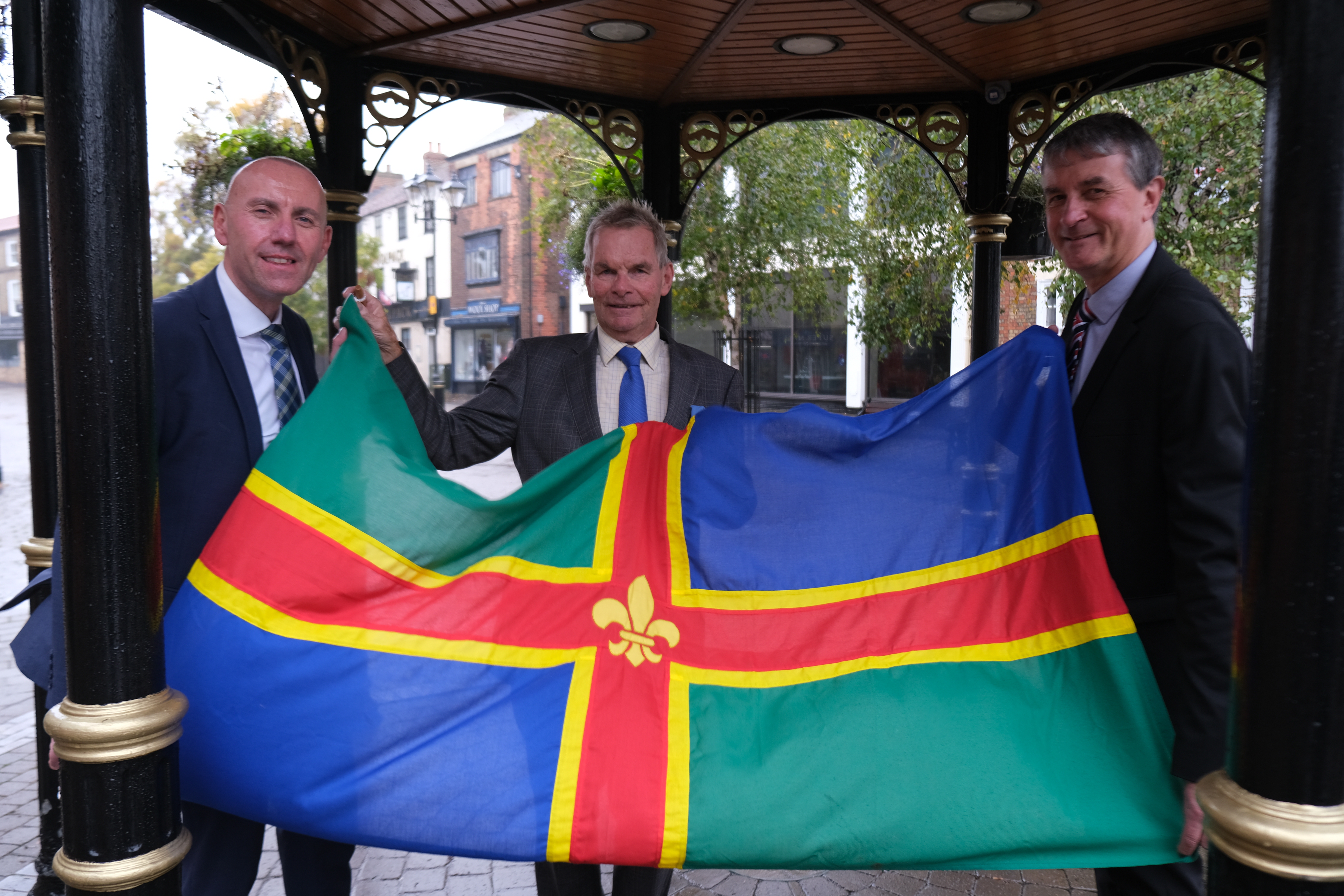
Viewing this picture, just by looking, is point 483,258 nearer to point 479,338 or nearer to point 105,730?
point 479,338

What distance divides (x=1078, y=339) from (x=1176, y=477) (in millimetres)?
559

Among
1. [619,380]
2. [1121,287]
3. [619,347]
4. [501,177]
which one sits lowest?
[619,380]

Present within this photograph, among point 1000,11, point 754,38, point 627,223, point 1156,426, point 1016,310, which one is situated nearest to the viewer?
point 1156,426

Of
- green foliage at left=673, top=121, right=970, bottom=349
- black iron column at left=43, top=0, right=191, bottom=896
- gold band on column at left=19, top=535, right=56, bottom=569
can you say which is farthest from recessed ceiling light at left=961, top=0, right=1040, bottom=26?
green foliage at left=673, top=121, right=970, bottom=349

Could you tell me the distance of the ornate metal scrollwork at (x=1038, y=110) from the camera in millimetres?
5090

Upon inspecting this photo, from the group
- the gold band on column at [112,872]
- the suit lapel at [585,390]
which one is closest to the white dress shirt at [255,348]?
the suit lapel at [585,390]

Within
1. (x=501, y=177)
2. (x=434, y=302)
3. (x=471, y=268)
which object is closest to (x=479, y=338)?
(x=434, y=302)

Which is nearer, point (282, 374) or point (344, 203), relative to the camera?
point (282, 374)

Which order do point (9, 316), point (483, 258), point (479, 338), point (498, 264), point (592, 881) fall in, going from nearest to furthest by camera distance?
point (592, 881) → point (9, 316) → point (498, 264) → point (483, 258) → point (479, 338)

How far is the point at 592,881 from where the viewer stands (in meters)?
2.79

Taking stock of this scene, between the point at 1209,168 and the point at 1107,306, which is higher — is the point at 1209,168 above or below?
above

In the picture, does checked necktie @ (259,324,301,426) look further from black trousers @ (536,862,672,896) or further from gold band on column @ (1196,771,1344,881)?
gold band on column @ (1196,771,1344,881)

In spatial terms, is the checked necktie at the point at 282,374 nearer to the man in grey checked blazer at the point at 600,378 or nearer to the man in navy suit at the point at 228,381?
the man in navy suit at the point at 228,381

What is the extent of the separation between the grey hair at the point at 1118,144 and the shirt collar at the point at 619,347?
1.33 m
